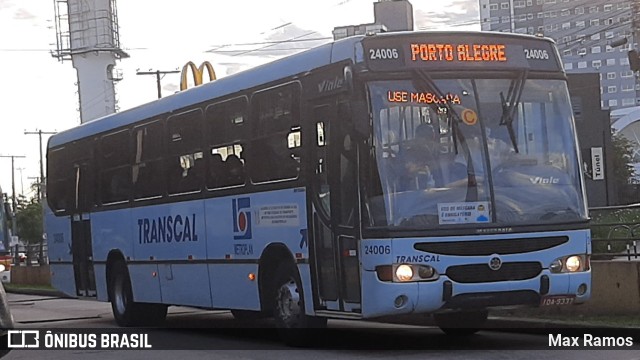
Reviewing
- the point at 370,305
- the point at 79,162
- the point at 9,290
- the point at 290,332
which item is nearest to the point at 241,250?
the point at 290,332

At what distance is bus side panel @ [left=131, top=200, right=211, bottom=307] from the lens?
1656cm

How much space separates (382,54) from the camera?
41.6 ft

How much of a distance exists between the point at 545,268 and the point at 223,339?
5311mm

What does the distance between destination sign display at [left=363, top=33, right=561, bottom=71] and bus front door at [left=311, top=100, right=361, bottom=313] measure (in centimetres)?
78

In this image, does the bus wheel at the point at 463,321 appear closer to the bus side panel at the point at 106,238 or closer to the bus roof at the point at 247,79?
the bus roof at the point at 247,79

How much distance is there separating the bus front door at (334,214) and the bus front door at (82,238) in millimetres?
8302

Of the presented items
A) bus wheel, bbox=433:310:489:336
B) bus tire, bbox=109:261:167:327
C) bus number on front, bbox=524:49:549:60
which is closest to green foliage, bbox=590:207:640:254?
bus wheel, bbox=433:310:489:336

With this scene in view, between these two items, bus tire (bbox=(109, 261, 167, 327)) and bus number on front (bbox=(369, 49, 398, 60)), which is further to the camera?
bus tire (bbox=(109, 261, 167, 327))

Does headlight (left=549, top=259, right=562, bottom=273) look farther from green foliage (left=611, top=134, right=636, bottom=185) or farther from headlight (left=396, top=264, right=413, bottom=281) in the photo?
green foliage (left=611, top=134, right=636, bottom=185)

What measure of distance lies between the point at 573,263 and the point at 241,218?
14.6 ft

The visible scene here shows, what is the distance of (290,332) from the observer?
14102 millimetres

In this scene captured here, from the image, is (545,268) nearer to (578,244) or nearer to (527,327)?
(578,244)

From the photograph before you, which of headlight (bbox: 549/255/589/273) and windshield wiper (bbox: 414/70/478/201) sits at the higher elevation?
windshield wiper (bbox: 414/70/478/201)

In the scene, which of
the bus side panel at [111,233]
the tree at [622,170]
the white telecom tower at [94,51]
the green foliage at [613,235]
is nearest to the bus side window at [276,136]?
the bus side panel at [111,233]
